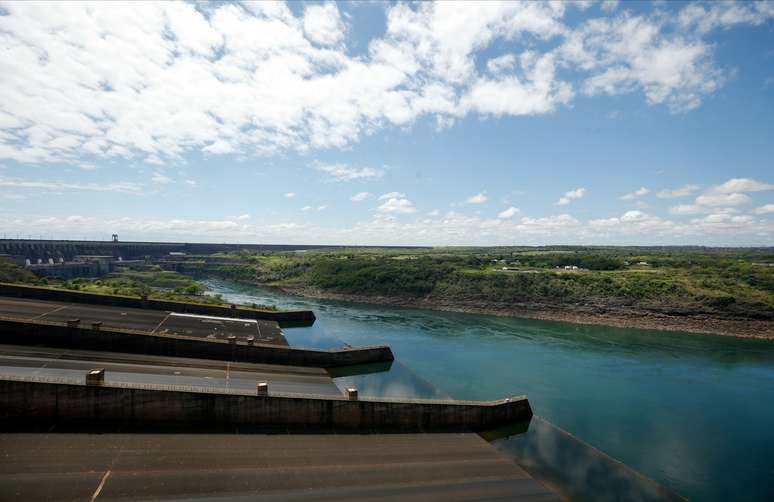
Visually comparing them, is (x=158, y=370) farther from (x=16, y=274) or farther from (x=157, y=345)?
(x=16, y=274)

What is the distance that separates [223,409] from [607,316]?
74.8m

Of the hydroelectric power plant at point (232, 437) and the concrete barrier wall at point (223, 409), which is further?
the concrete barrier wall at point (223, 409)

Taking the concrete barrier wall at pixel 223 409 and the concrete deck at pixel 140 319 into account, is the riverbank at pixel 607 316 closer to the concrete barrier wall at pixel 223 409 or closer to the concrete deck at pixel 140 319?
the concrete deck at pixel 140 319

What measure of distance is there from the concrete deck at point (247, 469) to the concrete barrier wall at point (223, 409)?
1.28 metres

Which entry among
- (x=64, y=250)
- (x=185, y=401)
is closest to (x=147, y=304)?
(x=185, y=401)

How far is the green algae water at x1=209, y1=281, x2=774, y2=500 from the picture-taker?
86.5 ft

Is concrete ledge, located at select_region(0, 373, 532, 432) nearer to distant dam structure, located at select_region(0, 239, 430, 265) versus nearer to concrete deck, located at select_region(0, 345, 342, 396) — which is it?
concrete deck, located at select_region(0, 345, 342, 396)

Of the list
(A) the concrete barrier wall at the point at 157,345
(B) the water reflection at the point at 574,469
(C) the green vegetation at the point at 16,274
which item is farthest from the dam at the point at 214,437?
(C) the green vegetation at the point at 16,274

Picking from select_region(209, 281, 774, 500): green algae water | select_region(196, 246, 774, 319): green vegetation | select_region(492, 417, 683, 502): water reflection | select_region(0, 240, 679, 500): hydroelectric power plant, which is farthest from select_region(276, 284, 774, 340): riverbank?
select_region(492, 417, 683, 502): water reflection

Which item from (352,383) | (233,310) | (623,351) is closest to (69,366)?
(352,383)

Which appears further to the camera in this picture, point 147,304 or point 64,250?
point 64,250

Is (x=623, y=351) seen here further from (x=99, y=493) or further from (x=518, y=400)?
(x=99, y=493)

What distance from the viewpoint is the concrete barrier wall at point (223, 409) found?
2008 cm

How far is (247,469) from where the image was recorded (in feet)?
62.3
